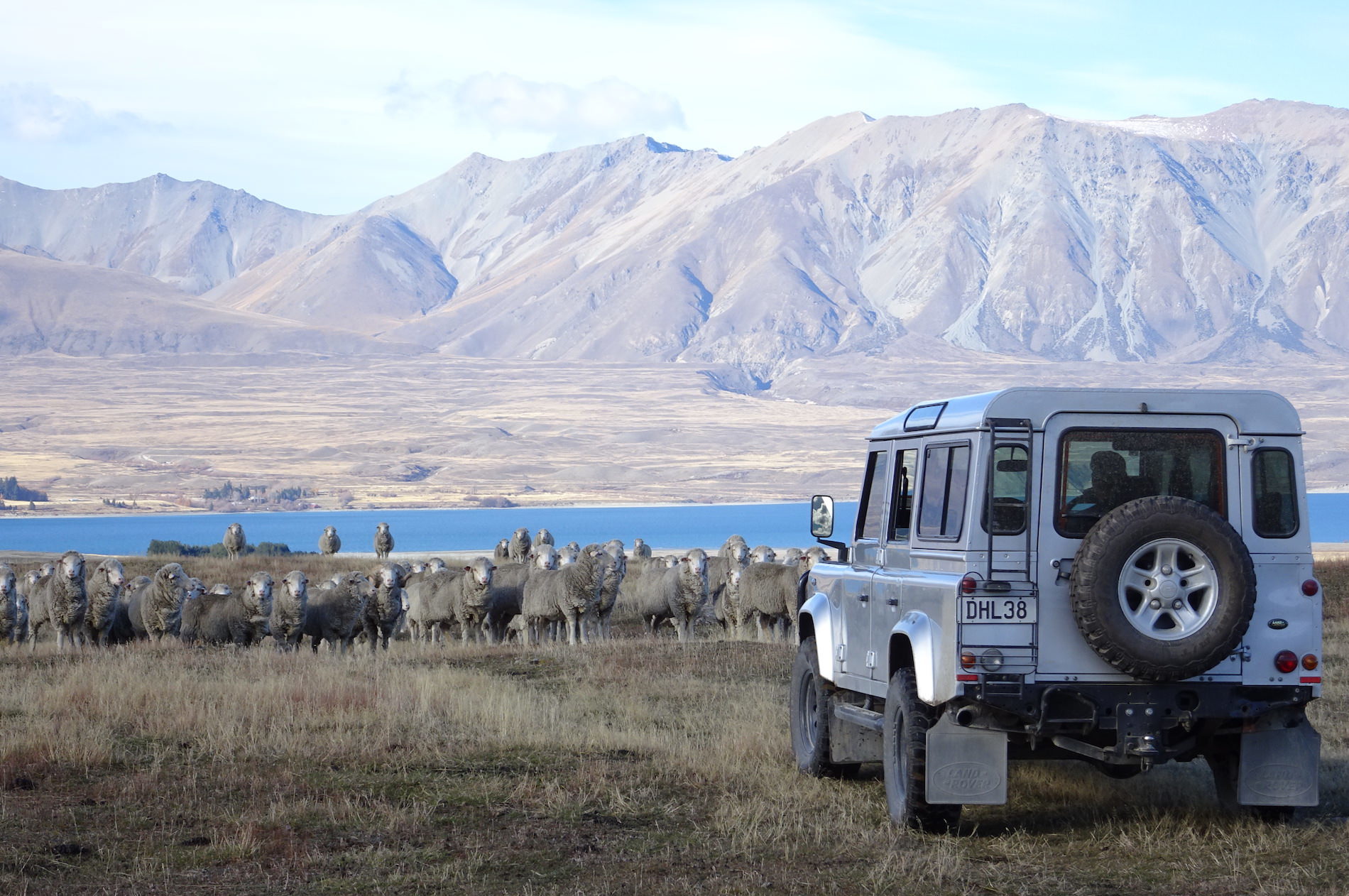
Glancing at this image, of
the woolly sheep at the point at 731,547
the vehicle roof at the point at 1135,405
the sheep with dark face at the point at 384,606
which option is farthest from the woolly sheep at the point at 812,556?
the vehicle roof at the point at 1135,405

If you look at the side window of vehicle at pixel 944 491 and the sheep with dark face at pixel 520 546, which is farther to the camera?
the sheep with dark face at pixel 520 546

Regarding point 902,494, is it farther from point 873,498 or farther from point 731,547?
point 731,547

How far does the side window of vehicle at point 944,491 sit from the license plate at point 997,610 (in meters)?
0.49

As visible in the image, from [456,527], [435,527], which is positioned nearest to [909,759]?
[435,527]

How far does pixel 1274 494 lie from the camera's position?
8.98 meters

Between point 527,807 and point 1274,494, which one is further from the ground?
point 1274,494

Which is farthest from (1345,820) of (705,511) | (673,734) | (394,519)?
(705,511)

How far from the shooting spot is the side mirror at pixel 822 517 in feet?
37.1

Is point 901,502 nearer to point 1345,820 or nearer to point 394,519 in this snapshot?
point 1345,820

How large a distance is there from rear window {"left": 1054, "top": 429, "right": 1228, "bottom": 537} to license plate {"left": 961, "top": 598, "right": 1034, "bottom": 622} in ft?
2.30

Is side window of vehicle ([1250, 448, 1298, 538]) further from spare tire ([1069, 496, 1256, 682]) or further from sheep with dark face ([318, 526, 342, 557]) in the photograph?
sheep with dark face ([318, 526, 342, 557])

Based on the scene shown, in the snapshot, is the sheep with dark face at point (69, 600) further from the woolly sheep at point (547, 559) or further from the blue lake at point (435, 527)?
the blue lake at point (435, 527)

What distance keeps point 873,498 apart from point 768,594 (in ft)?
46.3

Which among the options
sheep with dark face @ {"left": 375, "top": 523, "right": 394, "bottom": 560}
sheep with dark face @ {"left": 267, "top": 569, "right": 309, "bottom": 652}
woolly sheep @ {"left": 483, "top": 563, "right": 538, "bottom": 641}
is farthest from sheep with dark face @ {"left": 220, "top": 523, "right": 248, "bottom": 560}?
sheep with dark face @ {"left": 267, "top": 569, "right": 309, "bottom": 652}
